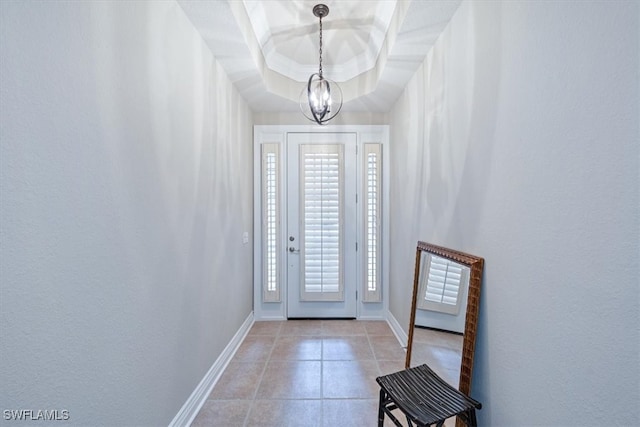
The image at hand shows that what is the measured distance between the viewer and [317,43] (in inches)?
107

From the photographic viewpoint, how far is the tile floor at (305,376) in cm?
194

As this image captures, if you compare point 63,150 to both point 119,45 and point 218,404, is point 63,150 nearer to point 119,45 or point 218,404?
point 119,45

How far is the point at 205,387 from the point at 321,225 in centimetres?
202

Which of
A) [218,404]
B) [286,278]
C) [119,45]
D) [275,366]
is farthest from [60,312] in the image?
[286,278]

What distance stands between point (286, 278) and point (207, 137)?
202 centimetres

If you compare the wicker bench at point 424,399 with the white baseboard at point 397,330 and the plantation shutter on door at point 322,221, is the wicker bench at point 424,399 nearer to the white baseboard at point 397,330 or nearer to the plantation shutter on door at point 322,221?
the white baseboard at point 397,330

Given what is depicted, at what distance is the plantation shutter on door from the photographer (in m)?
3.57

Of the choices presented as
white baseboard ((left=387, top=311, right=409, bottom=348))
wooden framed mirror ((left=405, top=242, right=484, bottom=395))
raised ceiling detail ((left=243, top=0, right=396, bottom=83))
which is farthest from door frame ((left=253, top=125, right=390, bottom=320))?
wooden framed mirror ((left=405, top=242, right=484, bottom=395))

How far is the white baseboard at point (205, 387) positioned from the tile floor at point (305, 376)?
0.04 meters

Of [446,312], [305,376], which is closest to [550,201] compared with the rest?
[446,312]

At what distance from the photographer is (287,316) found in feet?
11.9

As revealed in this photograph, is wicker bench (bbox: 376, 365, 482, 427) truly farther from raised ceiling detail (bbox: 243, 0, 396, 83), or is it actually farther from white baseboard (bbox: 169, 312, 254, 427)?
raised ceiling detail (bbox: 243, 0, 396, 83)

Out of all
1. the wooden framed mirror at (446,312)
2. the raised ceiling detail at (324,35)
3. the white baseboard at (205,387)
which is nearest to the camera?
the wooden framed mirror at (446,312)

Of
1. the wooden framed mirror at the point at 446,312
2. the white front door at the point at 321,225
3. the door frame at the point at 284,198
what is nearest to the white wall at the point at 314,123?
the door frame at the point at 284,198
